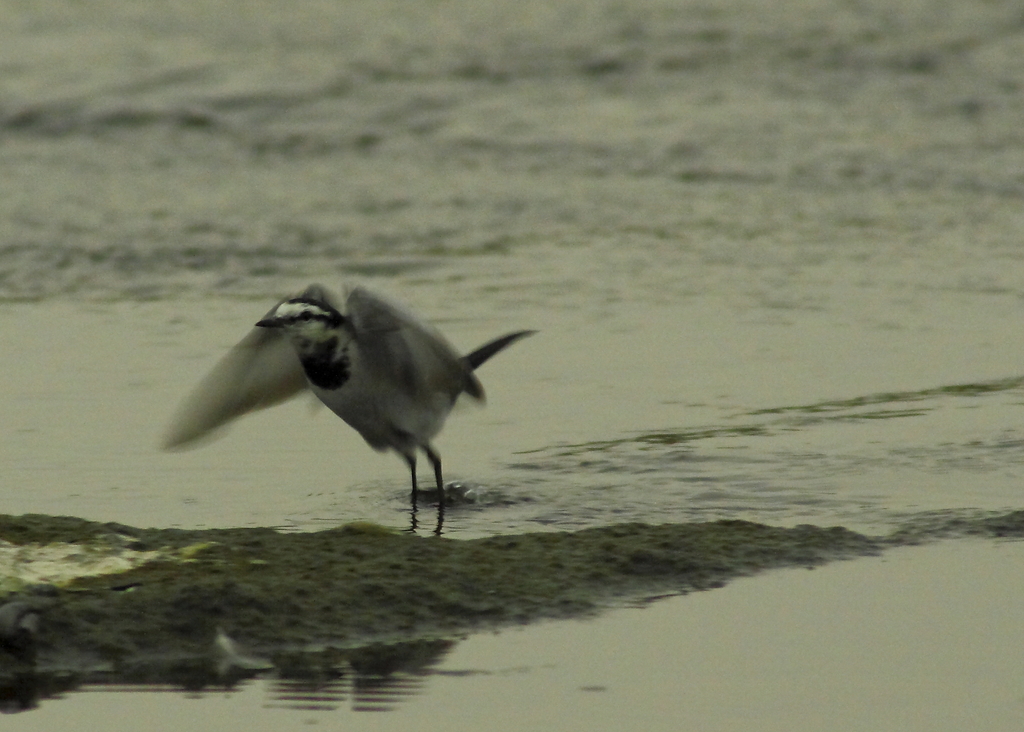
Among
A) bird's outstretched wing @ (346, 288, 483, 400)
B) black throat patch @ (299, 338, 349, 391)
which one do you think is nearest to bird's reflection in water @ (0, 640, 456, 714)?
bird's outstretched wing @ (346, 288, 483, 400)

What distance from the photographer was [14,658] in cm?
523

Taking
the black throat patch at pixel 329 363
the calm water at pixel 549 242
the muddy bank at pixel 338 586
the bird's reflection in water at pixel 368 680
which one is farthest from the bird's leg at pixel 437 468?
the bird's reflection in water at pixel 368 680

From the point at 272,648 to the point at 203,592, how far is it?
0.30 meters

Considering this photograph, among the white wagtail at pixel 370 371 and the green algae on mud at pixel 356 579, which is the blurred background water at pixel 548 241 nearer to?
the white wagtail at pixel 370 371

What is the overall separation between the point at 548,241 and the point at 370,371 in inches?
207

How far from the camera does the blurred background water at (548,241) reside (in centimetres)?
784

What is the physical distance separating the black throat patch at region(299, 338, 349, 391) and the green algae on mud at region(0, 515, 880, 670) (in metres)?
1.14

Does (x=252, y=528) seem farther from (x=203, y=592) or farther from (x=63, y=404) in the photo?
(x=63, y=404)

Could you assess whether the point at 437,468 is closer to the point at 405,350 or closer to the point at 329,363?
the point at 405,350

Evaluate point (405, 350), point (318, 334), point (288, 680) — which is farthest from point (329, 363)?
point (288, 680)

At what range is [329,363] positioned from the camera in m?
7.63

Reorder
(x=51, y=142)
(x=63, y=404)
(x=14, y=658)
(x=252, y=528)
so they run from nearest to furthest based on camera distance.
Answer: (x=14, y=658), (x=252, y=528), (x=63, y=404), (x=51, y=142)

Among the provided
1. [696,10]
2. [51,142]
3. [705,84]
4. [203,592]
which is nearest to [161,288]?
[51,142]

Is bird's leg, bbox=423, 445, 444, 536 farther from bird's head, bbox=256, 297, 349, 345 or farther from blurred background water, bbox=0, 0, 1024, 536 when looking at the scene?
bird's head, bbox=256, 297, 349, 345
